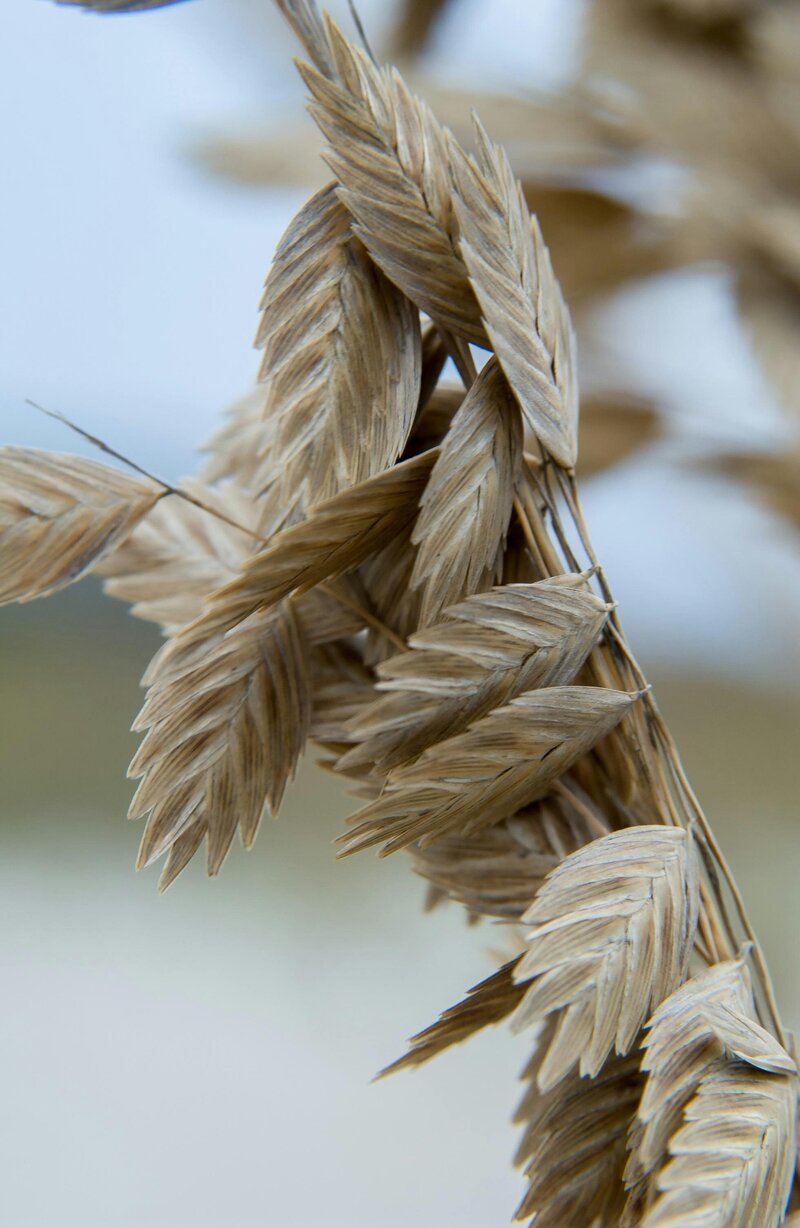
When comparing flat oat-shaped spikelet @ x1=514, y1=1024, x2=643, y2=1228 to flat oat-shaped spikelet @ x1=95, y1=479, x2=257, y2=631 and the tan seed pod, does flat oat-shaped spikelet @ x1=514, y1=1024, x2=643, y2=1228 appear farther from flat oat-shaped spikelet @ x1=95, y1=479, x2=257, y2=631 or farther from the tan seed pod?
flat oat-shaped spikelet @ x1=95, y1=479, x2=257, y2=631

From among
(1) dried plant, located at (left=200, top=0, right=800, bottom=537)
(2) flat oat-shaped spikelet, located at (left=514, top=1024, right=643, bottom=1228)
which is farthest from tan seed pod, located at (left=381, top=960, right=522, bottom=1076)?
(1) dried plant, located at (left=200, top=0, right=800, bottom=537)

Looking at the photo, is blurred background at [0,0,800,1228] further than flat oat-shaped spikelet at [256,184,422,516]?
Yes

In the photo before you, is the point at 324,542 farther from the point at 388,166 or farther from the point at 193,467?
the point at 193,467

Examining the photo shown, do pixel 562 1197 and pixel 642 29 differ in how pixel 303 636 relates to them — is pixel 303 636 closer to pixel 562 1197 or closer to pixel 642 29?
pixel 562 1197

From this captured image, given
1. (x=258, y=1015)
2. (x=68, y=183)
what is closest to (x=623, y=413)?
(x=258, y=1015)

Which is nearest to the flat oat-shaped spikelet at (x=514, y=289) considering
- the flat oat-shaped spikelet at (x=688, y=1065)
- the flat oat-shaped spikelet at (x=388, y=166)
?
the flat oat-shaped spikelet at (x=388, y=166)

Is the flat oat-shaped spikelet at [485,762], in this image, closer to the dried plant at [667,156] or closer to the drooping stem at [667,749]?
the drooping stem at [667,749]

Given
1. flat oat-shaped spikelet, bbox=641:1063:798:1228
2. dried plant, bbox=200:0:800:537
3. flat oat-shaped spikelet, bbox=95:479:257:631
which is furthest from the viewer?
dried plant, bbox=200:0:800:537
